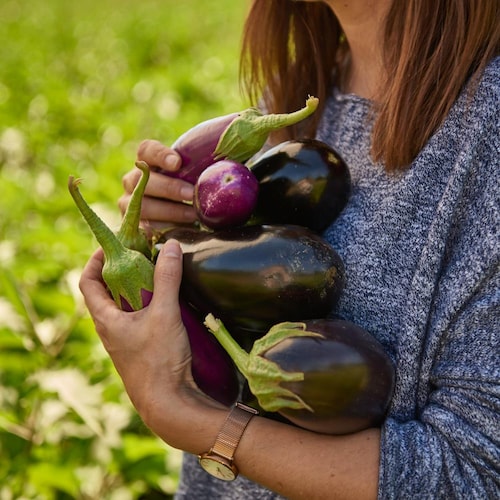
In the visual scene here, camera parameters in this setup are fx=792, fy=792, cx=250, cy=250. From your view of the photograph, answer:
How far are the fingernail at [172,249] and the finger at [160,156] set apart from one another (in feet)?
0.61

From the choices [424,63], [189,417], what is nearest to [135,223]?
[189,417]

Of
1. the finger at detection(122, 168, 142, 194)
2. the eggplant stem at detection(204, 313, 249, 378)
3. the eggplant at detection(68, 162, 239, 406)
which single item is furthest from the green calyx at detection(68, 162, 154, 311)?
the finger at detection(122, 168, 142, 194)

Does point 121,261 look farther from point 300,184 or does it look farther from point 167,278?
point 300,184

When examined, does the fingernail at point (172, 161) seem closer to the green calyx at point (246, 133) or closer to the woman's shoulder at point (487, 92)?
the green calyx at point (246, 133)

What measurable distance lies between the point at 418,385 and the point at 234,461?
0.28m

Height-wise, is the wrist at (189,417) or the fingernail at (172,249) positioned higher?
the fingernail at (172,249)

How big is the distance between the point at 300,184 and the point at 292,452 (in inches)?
14.5

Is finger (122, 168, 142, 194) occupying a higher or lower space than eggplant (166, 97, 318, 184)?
lower

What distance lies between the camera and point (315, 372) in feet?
3.19

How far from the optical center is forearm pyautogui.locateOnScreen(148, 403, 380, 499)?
1.05 meters

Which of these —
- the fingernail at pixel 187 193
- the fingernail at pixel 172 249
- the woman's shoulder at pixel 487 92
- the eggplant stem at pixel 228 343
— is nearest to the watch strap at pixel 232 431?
the eggplant stem at pixel 228 343

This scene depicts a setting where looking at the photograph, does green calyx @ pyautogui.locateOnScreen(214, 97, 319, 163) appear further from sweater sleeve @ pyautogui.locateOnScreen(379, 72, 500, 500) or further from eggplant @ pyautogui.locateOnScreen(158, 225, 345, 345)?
sweater sleeve @ pyautogui.locateOnScreen(379, 72, 500, 500)

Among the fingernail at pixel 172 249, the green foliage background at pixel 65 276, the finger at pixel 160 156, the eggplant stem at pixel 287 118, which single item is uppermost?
the eggplant stem at pixel 287 118

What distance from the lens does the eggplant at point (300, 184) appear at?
44.3 inches
